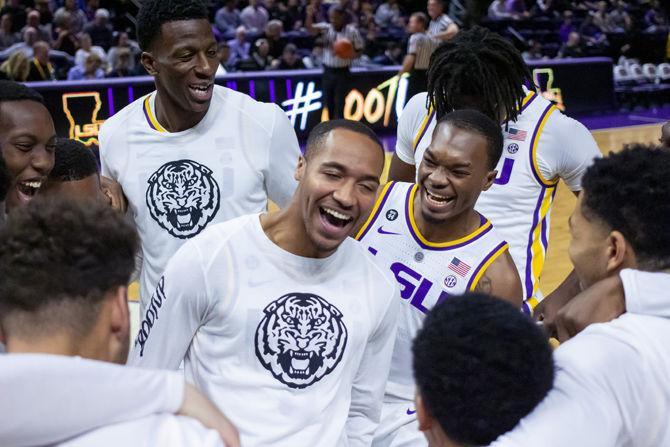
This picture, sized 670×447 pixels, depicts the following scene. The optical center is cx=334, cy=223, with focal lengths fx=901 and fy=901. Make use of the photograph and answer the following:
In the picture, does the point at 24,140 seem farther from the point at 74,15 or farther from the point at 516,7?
the point at 516,7

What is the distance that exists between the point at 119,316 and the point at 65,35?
1291cm

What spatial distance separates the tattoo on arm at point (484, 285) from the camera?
2.95 meters

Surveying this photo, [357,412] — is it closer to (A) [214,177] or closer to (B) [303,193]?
(B) [303,193]

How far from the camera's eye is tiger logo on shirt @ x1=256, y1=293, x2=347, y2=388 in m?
2.41

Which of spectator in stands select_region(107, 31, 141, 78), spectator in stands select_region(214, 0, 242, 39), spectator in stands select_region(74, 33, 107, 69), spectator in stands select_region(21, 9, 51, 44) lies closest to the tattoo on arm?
spectator in stands select_region(107, 31, 141, 78)

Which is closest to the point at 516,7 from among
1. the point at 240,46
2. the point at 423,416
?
the point at 240,46

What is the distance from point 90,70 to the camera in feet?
38.1

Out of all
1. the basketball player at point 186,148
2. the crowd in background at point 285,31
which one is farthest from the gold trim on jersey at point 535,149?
the crowd in background at point 285,31

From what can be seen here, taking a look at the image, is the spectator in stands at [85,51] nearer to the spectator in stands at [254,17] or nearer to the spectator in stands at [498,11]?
the spectator in stands at [254,17]

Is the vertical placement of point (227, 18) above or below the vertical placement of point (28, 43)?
below

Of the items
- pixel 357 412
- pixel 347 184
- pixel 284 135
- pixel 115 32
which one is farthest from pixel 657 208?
pixel 115 32

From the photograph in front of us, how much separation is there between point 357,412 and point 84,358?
1.27 m

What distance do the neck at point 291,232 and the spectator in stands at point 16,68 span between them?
8.92 meters

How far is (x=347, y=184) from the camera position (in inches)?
98.9
